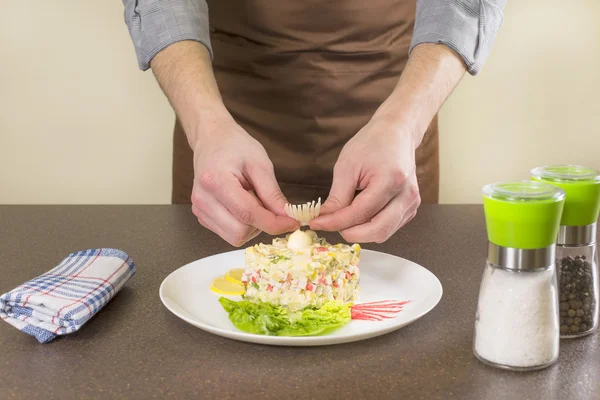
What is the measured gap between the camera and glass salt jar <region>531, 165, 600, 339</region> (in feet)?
3.23

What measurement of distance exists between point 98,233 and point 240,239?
1.60 ft

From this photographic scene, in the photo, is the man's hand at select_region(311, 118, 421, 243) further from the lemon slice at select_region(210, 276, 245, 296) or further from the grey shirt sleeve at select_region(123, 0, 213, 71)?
the grey shirt sleeve at select_region(123, 0, 213, 71)

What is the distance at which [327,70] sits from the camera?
191cm

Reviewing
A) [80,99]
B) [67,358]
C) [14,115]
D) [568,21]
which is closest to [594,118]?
[568,21]

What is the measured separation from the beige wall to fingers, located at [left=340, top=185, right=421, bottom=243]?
1576 millimetres

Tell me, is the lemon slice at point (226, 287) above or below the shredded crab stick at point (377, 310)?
above

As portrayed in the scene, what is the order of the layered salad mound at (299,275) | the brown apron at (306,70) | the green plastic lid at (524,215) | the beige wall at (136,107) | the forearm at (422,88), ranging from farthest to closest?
the beige wall at (136,107), the brown apron at (306,70), the forearm at (422,88), the layered salad mound at (299,275), the green plastic lid at (524,215)

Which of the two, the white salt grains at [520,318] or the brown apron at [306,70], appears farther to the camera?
the brown apron at [306,70]

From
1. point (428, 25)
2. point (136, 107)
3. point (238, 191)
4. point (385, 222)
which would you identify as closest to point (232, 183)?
point (238, 191)

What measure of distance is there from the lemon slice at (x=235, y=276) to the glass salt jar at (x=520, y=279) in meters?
0.46

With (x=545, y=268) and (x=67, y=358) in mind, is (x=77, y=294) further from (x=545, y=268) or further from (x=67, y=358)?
(x=545, y=268)

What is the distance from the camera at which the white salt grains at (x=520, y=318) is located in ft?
2.97

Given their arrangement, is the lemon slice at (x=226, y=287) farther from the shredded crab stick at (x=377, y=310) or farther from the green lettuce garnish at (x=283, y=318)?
the shredded crab stick at (x=377, y=310)

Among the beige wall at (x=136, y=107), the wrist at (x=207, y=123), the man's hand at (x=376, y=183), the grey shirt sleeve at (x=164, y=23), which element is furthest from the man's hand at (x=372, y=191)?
the beige wall at (x=136, y=107)
